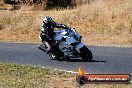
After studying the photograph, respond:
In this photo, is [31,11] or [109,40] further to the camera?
[31,11]

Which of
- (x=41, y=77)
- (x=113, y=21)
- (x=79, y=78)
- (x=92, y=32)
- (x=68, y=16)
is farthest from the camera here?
(x=68, y=16)

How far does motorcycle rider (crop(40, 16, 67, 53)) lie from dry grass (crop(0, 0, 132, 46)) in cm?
701

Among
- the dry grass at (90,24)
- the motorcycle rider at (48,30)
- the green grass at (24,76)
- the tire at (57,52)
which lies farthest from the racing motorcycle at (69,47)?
the dry grass at (90,24)

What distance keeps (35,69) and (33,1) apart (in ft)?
96.4

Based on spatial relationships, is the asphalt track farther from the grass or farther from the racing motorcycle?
the grass

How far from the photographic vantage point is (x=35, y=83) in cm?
1165

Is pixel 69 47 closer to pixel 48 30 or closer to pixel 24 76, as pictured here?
pixel 48 30

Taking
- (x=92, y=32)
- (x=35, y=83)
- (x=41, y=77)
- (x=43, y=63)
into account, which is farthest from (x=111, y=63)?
(x=92, y=32)

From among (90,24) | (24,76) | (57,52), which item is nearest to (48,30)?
(57,52)

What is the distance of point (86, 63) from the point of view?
16297 mm

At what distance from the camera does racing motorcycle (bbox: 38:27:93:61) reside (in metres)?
16.9

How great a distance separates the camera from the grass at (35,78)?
1136 cm

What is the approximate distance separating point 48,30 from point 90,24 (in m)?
13.0

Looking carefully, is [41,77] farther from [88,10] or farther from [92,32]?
[88,10]
